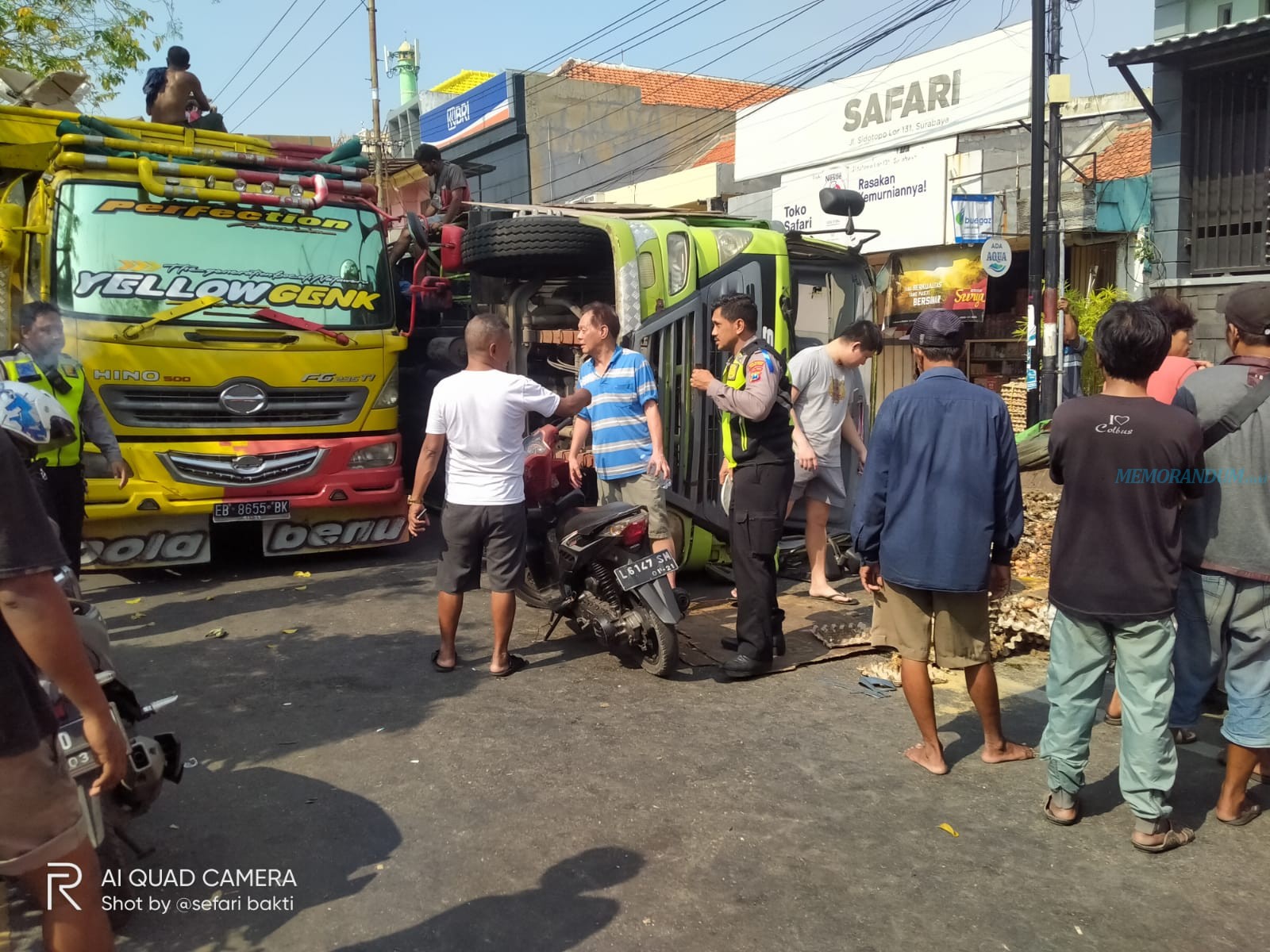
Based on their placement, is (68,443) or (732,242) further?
(732,242)

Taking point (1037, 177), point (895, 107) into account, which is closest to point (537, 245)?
point (1037, 177)

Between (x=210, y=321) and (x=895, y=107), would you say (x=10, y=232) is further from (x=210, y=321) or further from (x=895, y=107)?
(x=895, y=107)

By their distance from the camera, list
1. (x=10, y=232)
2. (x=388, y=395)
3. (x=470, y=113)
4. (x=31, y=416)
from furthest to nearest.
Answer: (x=470, y=113) < (x=388, y=395) < (x=10, y=232) < (x=31, y=416)

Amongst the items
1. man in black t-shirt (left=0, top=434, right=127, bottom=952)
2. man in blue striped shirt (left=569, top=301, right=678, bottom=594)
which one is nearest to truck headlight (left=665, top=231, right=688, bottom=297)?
man in blue striped shirt (left=569, top=301, right=678, bottom=594)

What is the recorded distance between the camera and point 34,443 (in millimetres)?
3018

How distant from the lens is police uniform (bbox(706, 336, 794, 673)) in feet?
16.2

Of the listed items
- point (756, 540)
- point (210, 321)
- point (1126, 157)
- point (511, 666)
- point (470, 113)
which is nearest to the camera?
point (756, 540)

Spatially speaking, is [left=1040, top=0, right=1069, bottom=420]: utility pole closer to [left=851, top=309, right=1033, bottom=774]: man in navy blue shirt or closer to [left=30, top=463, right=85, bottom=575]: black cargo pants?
[left=851, top=309, right=1033, bottom=774]: man in navy blue shirt

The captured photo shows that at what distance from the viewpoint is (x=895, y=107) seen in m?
17.5

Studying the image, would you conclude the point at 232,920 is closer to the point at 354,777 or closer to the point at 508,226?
the point at 354,777

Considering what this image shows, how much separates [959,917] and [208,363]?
5.63 meters

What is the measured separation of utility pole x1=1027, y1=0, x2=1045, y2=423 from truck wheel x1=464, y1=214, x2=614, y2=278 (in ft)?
21.1

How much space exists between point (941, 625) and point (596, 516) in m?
2.04

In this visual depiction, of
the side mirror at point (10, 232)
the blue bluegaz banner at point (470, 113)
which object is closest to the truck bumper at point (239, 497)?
the side mirror at point (10, 232)
